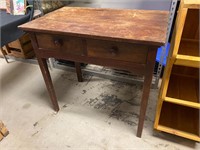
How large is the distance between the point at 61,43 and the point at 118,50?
334 mm

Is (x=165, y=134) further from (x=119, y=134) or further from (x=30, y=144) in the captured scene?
(x=30, y=144)

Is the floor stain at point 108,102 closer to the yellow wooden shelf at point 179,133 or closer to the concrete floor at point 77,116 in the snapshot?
the concrete floor at point 77,116

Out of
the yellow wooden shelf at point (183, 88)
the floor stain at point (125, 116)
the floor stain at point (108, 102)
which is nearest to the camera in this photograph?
the yellow wooden shelf at point (183, 88)

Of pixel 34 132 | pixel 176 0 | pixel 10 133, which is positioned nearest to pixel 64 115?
pixel 34 132

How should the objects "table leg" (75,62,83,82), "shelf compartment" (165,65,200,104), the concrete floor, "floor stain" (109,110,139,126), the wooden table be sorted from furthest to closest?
"table leg" (75,62,83,82) → "floor stain" (109,110,139,126) → the concrete floor → "shelf compartment" (165,65,200,104) → the wooden table

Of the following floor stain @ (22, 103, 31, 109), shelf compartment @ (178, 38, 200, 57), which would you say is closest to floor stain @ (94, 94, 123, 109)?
floor stain @ (22, 103, 31, 109)

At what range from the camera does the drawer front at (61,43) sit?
0.90 meters

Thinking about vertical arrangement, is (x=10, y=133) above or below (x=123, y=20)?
below

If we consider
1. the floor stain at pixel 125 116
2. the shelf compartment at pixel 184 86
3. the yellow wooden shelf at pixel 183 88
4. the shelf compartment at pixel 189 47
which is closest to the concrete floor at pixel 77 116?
the floor stain at pixel 125 116

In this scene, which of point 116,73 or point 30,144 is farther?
point 116,73

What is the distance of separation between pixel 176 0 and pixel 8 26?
1.27 m

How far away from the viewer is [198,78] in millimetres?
1161

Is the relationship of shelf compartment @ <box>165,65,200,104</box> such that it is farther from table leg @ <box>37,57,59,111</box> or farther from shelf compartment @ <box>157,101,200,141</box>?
table leg @ <box>37,57,59,111</box>

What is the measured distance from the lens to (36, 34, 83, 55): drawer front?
35.6 inches
